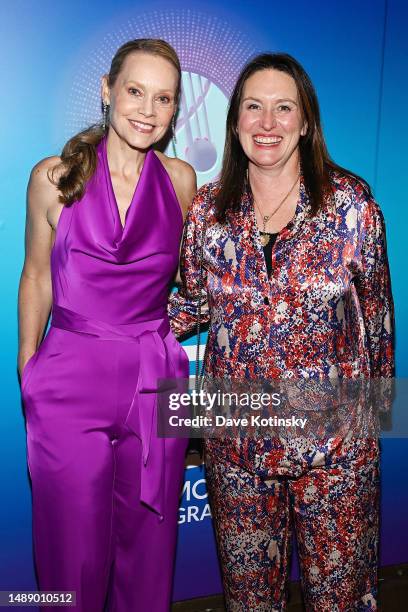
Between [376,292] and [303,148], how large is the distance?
460 millimetres

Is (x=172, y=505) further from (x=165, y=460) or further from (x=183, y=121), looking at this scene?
(x=183, y=121)

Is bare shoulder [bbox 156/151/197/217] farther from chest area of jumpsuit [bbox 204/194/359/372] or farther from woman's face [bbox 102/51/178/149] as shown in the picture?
chest area of jumpsuit [bbox 204/194/359/372]

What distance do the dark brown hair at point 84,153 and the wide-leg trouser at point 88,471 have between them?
0.42 meters

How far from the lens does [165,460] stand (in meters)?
1.97

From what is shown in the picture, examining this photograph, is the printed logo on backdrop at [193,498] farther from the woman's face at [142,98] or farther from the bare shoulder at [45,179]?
the woman's face at [142,98]

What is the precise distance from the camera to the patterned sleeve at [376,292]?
1.82m

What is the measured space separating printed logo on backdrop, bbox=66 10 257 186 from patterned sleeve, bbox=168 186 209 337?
474mm

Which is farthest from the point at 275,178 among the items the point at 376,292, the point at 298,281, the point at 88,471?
the point at 88,471

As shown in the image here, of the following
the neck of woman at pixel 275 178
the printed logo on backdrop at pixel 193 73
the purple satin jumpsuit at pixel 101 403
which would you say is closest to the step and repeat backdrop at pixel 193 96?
the printed logo on backdrop at pixel 193 73

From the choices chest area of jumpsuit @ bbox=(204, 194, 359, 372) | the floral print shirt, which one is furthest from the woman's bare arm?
chest area of jumpsuit @ bbox=(204, 194, 359, 372)

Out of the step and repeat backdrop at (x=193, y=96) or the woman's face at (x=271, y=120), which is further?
the step and repeat backdrop at (x=193, y=96)

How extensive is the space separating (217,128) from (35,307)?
0.94 m

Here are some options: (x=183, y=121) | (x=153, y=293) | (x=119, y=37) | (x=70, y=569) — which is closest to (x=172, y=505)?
(x=70, y=569)

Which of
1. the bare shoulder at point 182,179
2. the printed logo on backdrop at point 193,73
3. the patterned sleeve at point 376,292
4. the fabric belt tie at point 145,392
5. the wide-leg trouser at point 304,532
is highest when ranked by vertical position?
the printed logo on backdrop at point 193,73
